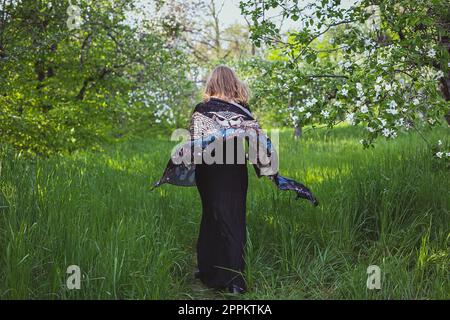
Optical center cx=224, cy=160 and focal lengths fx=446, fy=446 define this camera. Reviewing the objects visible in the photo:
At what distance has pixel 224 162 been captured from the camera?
3775 mm

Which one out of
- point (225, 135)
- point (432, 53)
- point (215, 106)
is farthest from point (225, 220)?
point (432, 53)

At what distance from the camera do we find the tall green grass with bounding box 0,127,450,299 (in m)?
3.26

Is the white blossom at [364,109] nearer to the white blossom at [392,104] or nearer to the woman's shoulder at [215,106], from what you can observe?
the white blossom at [392,104]

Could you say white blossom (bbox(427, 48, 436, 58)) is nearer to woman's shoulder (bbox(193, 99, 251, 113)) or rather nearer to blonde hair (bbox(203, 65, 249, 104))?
blonde hair (bbox(203, 65, 249, 104))

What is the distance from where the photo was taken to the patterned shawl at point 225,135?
3.76m

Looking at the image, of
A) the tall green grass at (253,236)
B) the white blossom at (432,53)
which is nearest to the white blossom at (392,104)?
the white blossom at (432,53)

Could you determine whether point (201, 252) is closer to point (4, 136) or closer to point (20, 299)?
point (20, 299)

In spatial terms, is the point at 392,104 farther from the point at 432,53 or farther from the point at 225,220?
the point at 225,220

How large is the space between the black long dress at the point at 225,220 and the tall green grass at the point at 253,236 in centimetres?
12

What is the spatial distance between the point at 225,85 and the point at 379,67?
1353mm

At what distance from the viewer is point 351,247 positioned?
4215mm

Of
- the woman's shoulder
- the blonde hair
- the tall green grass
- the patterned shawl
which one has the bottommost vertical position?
the tall green grass

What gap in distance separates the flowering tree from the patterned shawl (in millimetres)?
745

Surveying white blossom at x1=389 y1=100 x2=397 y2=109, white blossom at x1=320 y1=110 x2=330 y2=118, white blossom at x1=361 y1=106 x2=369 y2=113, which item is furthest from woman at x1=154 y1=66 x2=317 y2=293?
white blossom at x1=389 y1=100 x2=397 y2=109
